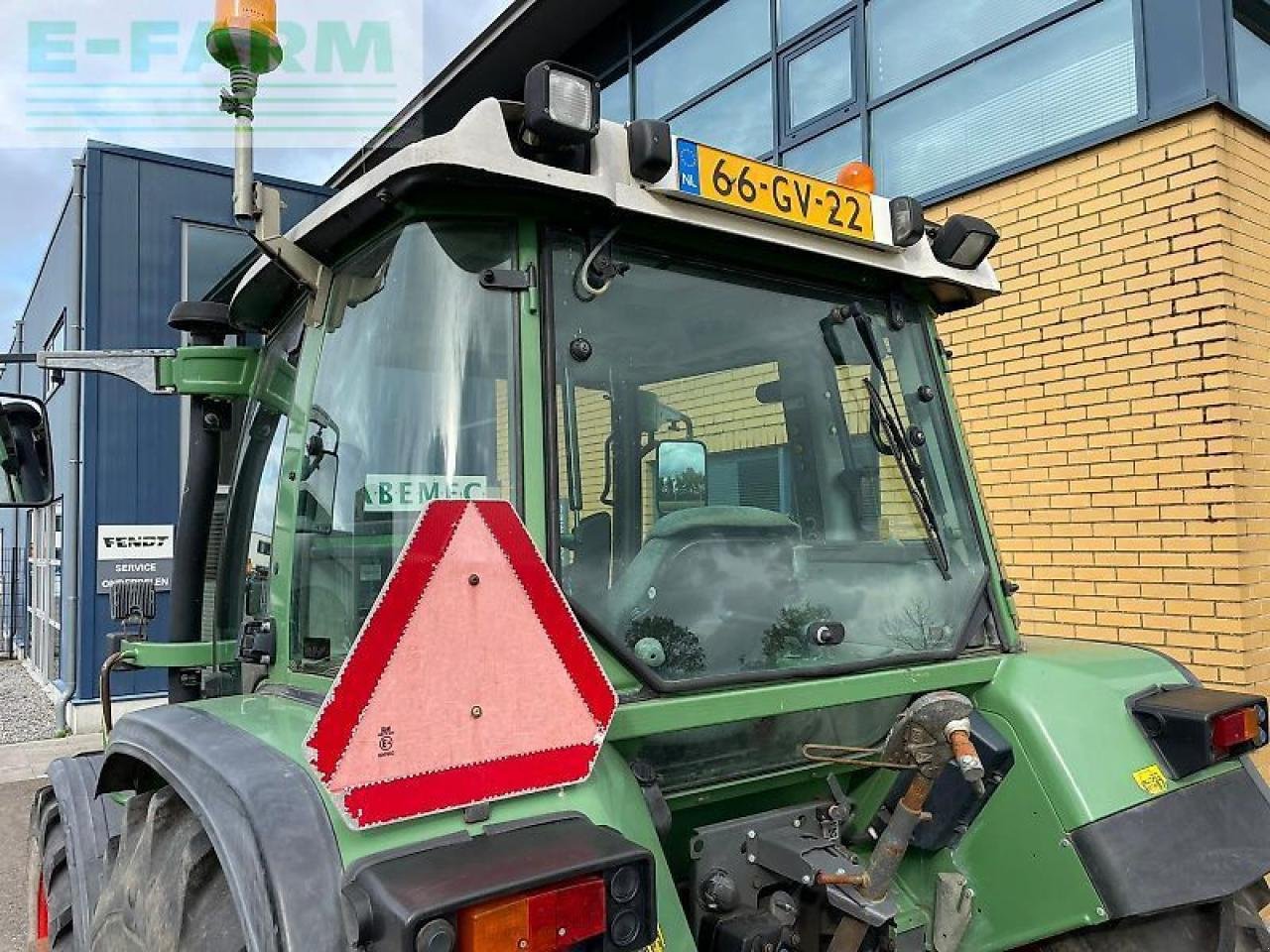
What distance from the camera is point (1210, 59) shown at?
4.35 metres

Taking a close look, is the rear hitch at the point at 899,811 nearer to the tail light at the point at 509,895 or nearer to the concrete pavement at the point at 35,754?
the tail light at the point at 509,895

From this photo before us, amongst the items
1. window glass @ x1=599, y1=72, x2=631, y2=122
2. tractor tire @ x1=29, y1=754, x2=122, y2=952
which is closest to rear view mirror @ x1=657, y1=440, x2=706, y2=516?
tractor tire @ x1=29, y1=754, x2=122, y2=952

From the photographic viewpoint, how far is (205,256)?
959cm

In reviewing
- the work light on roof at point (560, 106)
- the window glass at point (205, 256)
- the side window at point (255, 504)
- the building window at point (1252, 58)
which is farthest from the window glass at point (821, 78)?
the window glass at point (205, 256)

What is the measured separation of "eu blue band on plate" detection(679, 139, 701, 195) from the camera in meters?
1.89

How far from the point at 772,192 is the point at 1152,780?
158 centimetres

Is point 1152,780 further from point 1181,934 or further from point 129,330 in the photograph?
point 129,330

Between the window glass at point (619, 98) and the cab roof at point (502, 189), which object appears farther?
the window glass at point (619, 98)

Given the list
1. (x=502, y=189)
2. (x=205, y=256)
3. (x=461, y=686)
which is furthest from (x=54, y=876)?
(x=205, y=256)

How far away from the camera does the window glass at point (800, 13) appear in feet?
21.2

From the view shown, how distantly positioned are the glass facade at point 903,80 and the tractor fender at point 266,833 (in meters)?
4.81

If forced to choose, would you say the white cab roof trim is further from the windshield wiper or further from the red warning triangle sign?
the red warning triangle sign

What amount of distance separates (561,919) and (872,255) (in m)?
1.62

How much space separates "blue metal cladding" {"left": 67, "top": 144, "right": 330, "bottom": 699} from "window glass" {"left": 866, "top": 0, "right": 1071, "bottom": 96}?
5073mm
